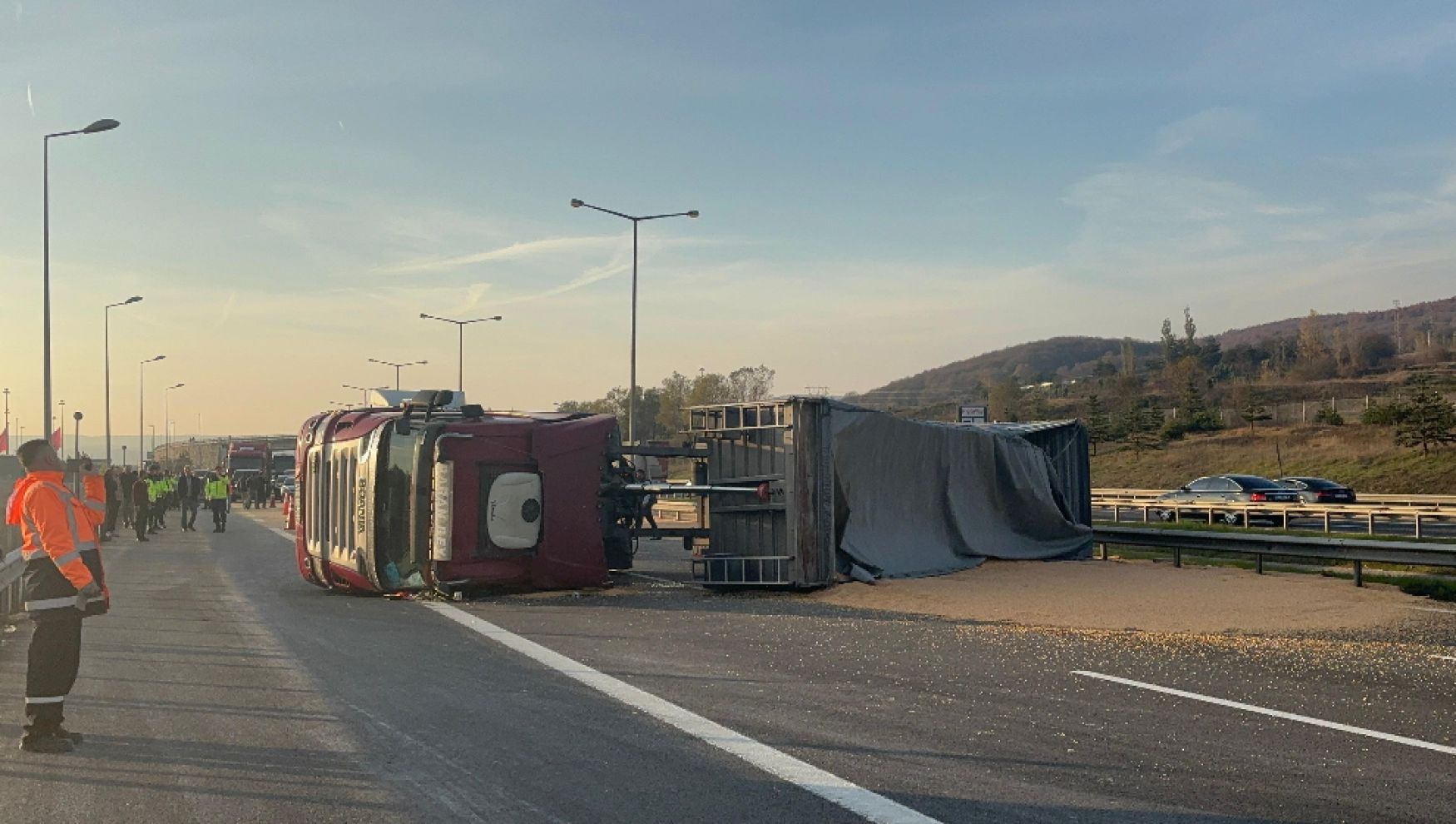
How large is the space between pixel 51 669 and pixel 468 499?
24.4ft

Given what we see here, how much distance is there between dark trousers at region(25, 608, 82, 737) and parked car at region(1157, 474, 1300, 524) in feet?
103

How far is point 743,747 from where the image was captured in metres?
6.92

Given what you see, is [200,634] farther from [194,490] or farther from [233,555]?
[194,490]

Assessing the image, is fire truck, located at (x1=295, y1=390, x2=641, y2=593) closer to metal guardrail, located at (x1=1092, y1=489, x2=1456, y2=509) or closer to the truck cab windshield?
the truck cab windshield

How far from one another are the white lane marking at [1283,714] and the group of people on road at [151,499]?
2605 cm

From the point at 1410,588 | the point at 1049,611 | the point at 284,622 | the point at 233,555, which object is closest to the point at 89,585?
the point at 284,622

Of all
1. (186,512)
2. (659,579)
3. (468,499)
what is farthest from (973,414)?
(186,512)

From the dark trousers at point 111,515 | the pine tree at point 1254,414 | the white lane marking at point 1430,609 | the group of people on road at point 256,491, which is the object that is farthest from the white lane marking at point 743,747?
the pine tree at point 1254,414

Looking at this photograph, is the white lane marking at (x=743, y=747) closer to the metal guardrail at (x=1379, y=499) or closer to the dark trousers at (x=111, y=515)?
the dark trousers at (x=111, y=515)

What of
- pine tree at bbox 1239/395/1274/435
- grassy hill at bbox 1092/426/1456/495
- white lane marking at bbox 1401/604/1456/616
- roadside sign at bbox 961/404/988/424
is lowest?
white lane marking at bbox 1401/604/1456/616

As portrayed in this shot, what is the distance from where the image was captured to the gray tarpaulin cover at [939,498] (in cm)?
1667

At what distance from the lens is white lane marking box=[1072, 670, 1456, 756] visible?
6.91 m

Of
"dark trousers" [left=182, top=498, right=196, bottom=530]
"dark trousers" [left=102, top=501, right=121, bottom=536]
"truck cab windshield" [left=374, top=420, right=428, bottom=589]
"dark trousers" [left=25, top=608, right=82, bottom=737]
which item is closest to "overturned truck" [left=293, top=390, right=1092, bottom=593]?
"truck cab windshield" [left=374, top=420, right=428, bottom=589]

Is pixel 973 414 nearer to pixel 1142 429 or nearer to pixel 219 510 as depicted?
pixel 219 510
